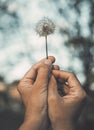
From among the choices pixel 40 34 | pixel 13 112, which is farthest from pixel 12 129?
pixel 40 34

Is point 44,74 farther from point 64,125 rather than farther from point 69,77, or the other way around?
point 64,125

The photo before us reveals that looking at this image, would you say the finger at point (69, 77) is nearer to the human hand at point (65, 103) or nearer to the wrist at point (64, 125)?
the human hand at point (65, 103)

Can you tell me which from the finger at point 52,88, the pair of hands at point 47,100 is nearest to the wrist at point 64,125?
the pair of hands at point 47,100

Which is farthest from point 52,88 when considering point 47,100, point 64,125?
point 64,125

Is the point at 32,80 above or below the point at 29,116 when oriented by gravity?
above

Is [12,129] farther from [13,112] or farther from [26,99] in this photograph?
[26,99]

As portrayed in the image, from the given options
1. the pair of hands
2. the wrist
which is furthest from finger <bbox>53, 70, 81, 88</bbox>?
the wrist
